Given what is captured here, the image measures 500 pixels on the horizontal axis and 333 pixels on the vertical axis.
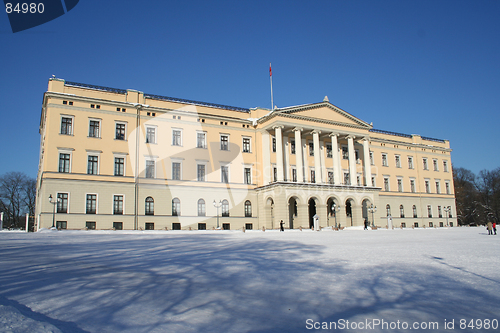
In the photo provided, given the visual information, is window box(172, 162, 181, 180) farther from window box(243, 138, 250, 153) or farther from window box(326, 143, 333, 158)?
window box(326, 143, 333, 158)

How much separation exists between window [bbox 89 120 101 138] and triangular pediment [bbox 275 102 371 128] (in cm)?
1975

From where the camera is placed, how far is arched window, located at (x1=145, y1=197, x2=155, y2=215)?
37.7 m

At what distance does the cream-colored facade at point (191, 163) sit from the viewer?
34741 mm

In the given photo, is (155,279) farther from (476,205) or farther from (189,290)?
(476,205)

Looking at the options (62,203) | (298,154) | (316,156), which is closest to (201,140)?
(298,154)

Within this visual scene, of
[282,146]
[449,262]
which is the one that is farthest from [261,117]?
[449,262]

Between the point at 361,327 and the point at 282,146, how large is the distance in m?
40.6

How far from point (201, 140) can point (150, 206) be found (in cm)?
964

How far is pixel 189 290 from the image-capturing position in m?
6.87

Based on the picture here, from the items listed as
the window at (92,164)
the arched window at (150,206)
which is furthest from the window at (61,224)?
the arched window at (150,206)

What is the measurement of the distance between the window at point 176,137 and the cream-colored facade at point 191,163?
118 mm

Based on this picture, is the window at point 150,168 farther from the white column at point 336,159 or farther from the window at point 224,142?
the white column at point 336,159

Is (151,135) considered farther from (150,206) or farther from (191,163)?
(150,206)

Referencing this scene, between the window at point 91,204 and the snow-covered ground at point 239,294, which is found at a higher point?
the window at point 91,204
